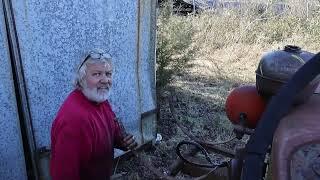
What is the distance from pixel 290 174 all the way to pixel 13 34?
2.44 m

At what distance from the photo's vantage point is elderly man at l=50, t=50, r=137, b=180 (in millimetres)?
2635

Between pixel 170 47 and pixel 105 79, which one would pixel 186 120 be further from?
pixel 105 79

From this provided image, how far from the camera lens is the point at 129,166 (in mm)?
4793

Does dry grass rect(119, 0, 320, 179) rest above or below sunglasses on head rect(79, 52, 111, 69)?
below

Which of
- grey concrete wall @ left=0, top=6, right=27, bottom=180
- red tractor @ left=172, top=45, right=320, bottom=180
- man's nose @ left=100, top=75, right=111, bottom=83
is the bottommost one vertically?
grey concrete wall @ left=0, top=6, right=27, bottom=180

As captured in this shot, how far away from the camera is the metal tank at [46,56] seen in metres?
3.39

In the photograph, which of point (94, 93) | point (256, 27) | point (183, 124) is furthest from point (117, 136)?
point (256, 27)

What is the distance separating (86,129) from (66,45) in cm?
130

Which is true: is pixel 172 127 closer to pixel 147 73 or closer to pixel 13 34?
pixel 147 73

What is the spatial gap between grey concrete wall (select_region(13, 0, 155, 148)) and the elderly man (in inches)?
32.6

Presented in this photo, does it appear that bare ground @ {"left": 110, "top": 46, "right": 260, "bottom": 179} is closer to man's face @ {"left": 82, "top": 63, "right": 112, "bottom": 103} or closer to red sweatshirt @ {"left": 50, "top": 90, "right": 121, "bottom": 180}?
red sweatshirt @ {"left": 50, "top": 90, "right": 121, "bottom": 180}

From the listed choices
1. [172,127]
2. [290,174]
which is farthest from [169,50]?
[290,174]

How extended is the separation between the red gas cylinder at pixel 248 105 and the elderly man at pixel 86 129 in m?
0.74

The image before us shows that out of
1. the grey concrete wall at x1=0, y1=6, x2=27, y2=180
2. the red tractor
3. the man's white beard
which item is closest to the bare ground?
the grey concrete wall at x1=0, y1=6, x2=27, y2=180
